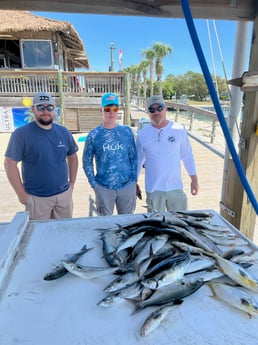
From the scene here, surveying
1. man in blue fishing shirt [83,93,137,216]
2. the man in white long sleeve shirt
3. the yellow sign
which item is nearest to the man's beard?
man in blue fishing shirt [83,93,137,216]

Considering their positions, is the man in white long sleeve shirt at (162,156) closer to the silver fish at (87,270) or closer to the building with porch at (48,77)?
the silver fish at (87,270)

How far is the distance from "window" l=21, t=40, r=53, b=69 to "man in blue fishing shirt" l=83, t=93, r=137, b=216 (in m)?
11.7

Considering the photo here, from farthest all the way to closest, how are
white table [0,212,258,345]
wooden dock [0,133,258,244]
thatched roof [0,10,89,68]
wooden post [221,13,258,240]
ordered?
thatched roof [0,10,89,68]
wooden dock [0,133,258,244]
wooden post [221,13,258,240]
white table [0,212,258,345]

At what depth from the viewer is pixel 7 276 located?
1.13 metres

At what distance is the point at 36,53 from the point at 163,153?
12.6 meters

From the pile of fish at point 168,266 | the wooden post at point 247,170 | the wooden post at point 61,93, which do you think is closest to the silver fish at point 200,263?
the pile of fish at point 168,266

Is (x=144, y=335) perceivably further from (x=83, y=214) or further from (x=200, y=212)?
(x=83, y=214)

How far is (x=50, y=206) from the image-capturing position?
2.70m

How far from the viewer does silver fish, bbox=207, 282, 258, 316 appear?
926 millimetres

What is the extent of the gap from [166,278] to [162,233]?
0.34 metres

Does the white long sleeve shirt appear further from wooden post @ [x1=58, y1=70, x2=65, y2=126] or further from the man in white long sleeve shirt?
wooden post @ [x1=58, y1=70, x2=65, y2=126]

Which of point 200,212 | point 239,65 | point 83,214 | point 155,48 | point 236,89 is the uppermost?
point 155,48

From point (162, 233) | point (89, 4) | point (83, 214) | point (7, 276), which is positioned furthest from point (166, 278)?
point (83, 214)

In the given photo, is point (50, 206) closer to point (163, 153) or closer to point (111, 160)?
point (111, 160)
